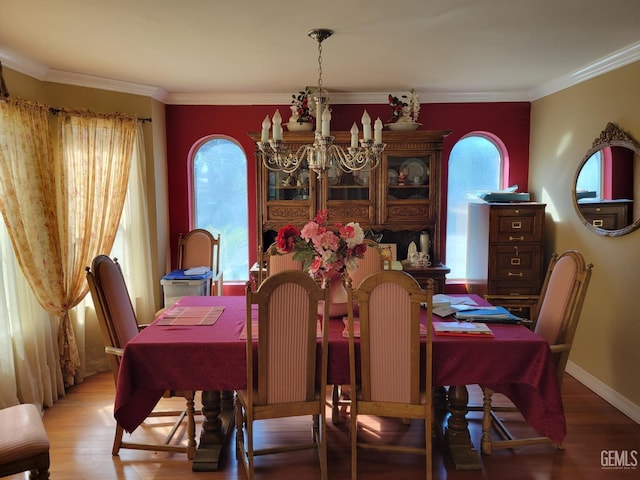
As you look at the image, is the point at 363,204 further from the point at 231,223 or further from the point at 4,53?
the point at 4,53

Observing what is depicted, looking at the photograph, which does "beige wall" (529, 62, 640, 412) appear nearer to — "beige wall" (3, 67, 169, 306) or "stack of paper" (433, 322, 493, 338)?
"stack of paper" (433, 322, 493, 338)

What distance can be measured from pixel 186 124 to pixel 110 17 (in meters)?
2.14

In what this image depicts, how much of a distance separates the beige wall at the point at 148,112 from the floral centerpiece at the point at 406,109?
2117 mm

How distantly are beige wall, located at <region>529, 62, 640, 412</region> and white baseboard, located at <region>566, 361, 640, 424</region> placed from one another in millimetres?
15

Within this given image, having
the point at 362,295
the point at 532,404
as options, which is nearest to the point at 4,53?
the point at 362,295

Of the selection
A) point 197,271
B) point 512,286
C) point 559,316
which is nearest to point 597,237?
point 512,286

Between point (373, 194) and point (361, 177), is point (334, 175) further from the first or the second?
point (373, 194)

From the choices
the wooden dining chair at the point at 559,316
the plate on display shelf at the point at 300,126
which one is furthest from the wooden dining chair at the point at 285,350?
the plate on display shelf at the point at 300,126

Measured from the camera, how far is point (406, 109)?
423 cm

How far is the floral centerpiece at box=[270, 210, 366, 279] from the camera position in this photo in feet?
8.23

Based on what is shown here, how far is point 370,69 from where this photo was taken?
143 inches

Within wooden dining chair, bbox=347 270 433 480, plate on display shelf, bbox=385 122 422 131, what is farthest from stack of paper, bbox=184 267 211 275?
wooden dining chair, bbox=347 270 433 480

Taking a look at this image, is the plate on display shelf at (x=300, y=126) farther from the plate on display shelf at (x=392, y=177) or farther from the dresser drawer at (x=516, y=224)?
the dresser drawer at (x=516, y=224)

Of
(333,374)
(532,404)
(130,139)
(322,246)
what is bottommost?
(532,404)
